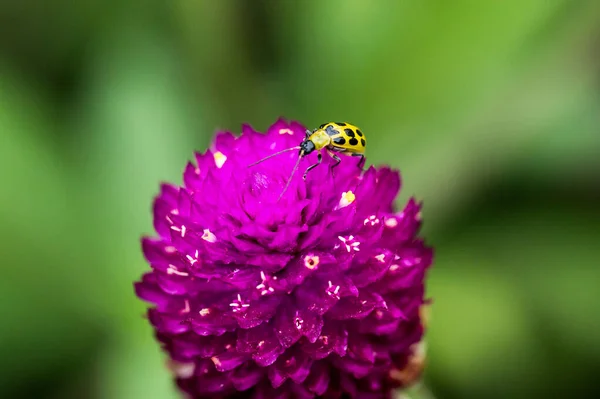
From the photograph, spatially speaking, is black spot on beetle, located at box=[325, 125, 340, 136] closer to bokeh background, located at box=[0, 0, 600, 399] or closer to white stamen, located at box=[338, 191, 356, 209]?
white stamen, located at box=[338, 191, 356, 209]

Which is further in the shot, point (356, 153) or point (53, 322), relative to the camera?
point (53, 322)

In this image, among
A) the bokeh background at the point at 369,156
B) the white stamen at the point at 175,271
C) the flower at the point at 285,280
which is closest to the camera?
the flower at the point at 285,280

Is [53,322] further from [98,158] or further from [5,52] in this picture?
[5,52]

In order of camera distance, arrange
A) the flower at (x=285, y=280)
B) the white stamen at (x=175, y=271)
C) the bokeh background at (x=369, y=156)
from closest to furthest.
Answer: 1. the flower at (x=285, y=280)
2. the white stamen at (x=175, y=271)
3. the bokeh background at (x=369, y=156)

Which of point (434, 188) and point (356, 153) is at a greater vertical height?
point (434, 188)

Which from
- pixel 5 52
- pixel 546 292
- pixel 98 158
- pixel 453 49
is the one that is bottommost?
pixel 546 292

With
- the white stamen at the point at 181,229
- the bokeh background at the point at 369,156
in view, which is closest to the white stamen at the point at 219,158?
the white stamen at the point at 181,229

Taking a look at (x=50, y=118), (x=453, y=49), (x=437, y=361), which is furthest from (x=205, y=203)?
(x=50, y=118)

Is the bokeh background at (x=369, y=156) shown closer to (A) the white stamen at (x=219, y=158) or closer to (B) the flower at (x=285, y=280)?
(B) the flower at (x=285, y=280)
